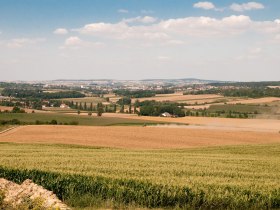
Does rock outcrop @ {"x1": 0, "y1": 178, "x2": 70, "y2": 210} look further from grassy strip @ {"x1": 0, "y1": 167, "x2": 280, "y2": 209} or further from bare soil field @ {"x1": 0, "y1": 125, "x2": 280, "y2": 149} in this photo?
bare soil field @ {"x1": 0, "y1": 125, "x2": 280, "y2": 149}

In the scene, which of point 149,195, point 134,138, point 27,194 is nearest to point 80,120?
point 134,138

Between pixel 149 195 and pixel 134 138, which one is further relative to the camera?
pixel 134 138

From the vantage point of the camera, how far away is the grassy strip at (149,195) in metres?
13.1

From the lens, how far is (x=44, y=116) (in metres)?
87.4

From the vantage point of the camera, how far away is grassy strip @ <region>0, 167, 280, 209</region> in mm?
13078

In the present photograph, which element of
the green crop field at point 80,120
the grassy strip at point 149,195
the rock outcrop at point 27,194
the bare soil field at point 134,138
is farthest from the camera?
the green crop field at point 80,120

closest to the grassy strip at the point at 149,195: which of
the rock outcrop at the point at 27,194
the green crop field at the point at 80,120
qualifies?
the rock outcrop at the point at 27,194

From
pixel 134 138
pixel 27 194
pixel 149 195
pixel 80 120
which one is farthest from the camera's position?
pixel 80 120

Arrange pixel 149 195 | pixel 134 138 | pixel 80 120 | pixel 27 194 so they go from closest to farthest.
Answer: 1. pixel 27 194
2. pixel 149 195
3. pixel 134 138
4. pixel 80 120

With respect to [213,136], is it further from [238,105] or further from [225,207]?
[238,105]

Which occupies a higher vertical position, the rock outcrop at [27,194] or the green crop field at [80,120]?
the rock outcrop at [27,194]

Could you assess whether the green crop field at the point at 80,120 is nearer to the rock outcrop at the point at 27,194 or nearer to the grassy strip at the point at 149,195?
the grassy strip at the point at 149,195

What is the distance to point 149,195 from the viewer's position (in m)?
13.4

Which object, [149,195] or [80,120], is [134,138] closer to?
[80,120]
